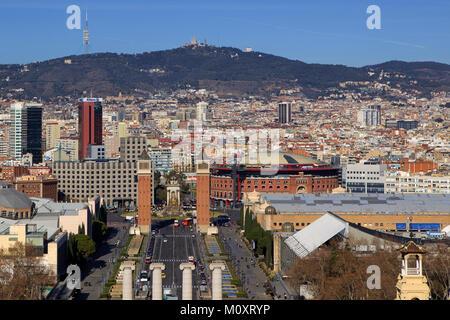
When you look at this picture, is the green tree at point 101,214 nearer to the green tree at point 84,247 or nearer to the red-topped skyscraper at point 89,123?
the green tree at point 84,247

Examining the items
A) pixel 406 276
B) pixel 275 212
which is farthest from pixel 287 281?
pixel 406 276

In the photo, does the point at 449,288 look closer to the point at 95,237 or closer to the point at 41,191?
the point at 95,237

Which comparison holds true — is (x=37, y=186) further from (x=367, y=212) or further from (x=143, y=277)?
(x=143, y=277)

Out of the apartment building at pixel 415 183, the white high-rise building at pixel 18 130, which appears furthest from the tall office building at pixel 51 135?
the apartment building at pixel 415 183

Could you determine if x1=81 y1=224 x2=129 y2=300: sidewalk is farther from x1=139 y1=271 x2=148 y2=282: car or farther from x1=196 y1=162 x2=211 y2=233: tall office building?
Result: x1=196 y1=162 x2=211 y2=233: tall office building

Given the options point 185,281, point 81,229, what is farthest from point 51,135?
point 185,281

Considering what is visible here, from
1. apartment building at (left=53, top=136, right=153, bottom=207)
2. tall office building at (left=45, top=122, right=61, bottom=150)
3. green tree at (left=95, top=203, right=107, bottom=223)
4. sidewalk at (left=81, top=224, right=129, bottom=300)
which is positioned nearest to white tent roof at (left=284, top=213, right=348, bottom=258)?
sidewalk at (left=81, top=224, right=129, bottom=300)
